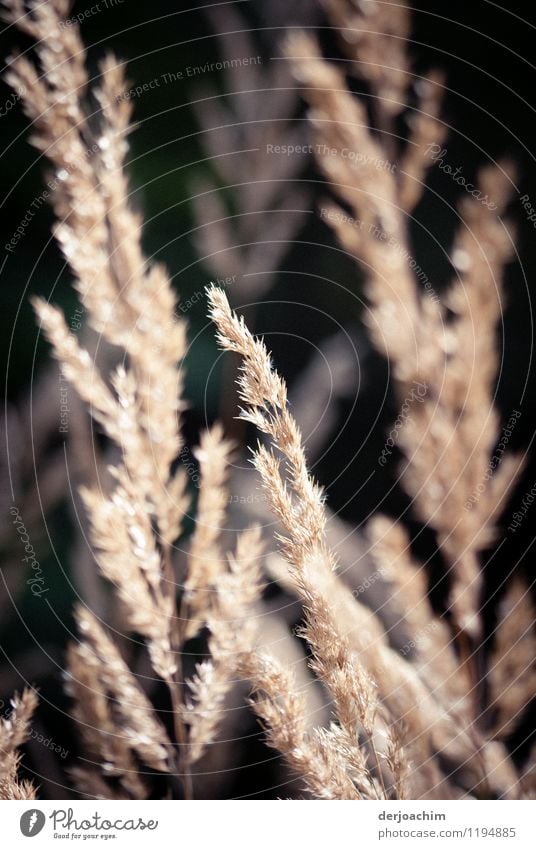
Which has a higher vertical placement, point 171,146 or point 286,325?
point 171,146

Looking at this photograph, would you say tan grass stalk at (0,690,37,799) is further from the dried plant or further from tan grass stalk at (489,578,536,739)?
tan grass stalk at (489,578,536,739)

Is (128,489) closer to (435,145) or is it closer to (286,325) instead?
(286,325)

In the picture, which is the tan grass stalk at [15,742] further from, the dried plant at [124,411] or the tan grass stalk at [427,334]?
the tan grass stalk at [427,334]

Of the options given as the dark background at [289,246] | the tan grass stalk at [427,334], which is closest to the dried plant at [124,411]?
the dark background at [289,246]

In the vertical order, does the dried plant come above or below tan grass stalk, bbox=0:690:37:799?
above

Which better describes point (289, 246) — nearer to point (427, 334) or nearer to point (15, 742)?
point (427, 334)
